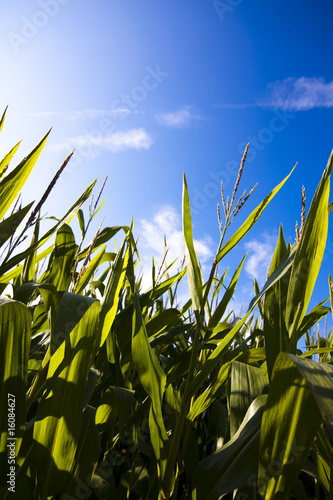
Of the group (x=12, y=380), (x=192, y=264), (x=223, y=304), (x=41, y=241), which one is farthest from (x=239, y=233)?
(x=12, y=380)

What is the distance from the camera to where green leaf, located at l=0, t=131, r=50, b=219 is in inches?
34.9

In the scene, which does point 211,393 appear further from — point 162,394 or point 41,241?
point 41,241

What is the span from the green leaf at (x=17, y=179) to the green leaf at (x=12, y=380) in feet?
1.31

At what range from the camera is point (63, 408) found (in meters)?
0.71

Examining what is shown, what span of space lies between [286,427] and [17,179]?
2.99 feet

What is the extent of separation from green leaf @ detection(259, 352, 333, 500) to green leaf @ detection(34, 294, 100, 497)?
399 mm

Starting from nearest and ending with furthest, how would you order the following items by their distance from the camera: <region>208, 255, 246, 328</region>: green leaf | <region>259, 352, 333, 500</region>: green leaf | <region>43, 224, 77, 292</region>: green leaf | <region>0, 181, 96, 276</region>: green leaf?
<region>259, 352, 333, 500</region>: green leaf → <region>0, 181, 96, 276</region>: green leaf → <region>208, 255, 246, 328</region>: green leaf → <region>43, 224, 77, 292</region>: green leaf

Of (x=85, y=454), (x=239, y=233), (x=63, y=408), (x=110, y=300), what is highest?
(x=239, y=233)

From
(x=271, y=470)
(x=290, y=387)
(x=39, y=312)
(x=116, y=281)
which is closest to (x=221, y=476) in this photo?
(x=271, y=470)

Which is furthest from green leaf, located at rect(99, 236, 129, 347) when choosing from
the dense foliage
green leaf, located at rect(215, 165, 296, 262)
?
green leaf, located at rect(215, 165, 296, 262)

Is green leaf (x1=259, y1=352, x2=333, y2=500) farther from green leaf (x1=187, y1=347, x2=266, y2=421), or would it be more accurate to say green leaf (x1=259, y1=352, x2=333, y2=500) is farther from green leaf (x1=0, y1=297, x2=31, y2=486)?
green leaf (x1=0, y1=297, x2=31, y2=486)

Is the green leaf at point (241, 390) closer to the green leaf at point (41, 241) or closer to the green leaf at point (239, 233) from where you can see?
the green leaf at point (239, 233)

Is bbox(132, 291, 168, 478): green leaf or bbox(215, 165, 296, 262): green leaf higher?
bbox(215, 165, 296, 262): green leaf

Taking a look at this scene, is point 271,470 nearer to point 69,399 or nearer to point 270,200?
point 69,399
